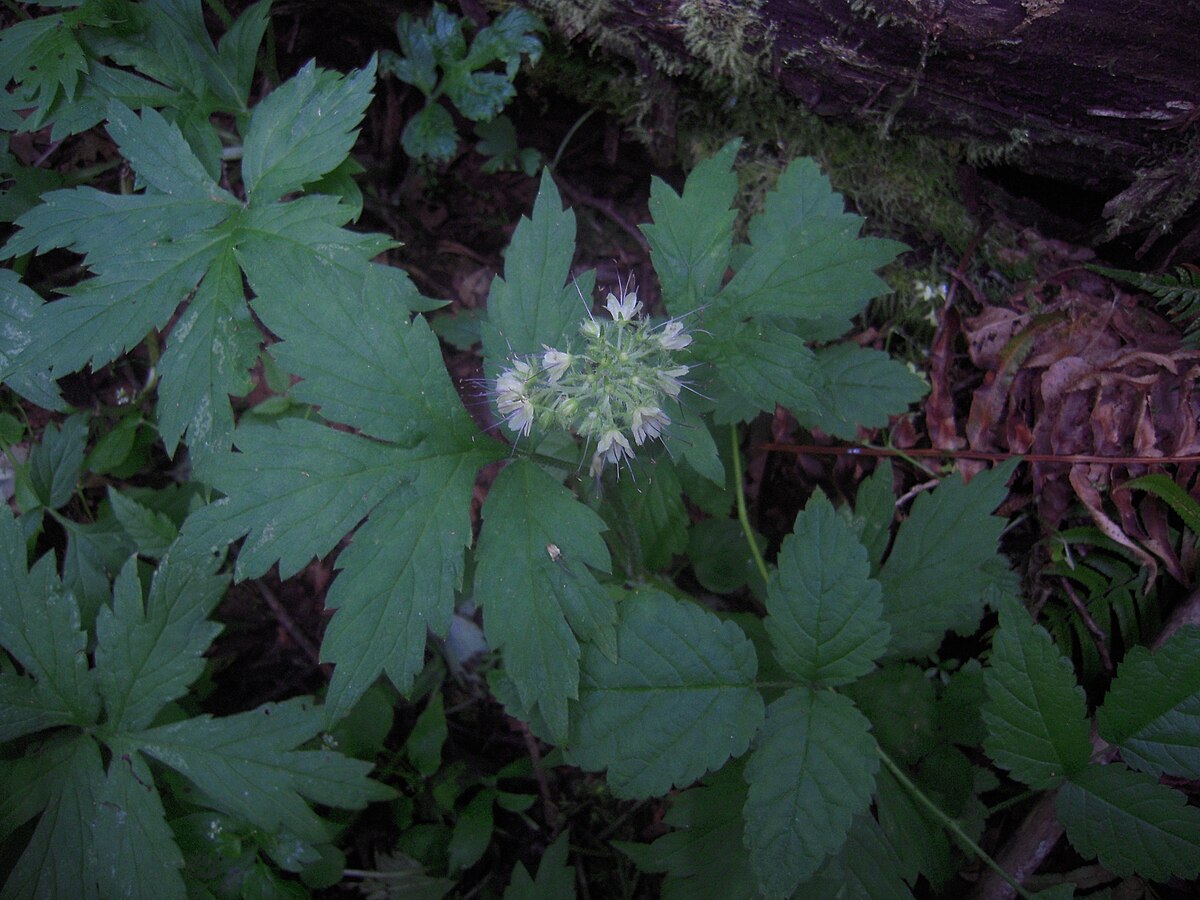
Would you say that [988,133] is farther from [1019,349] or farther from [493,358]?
[493,358]

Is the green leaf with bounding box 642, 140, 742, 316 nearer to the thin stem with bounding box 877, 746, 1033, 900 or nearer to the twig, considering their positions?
the thin stem with bounding box 877, 746, 1033, 900

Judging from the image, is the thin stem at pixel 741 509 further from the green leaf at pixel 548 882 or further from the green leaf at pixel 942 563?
the green leaf at pixel 548 882

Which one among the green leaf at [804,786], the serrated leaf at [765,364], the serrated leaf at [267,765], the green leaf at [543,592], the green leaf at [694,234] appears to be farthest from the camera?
the serrated leaf at [267,765]

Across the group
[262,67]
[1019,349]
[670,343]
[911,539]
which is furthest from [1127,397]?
[262,67]

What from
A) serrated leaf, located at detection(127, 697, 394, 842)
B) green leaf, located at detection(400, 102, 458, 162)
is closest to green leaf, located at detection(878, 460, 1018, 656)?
serrated leaf, located at detection(127, 697, 394, 842)

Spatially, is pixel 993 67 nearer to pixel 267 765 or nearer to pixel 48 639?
pixel 267 765

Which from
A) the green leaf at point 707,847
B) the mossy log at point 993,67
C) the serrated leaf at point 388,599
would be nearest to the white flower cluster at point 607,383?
the serrated leaf at point 388,599
